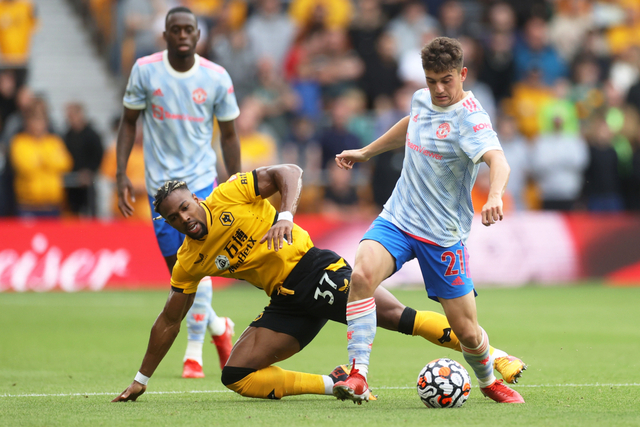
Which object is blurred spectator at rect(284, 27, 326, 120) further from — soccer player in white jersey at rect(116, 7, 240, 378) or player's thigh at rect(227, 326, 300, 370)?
player's thigh at rect(227, 326, 300, 370)

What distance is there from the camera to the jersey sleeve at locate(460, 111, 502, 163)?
5.71 metres

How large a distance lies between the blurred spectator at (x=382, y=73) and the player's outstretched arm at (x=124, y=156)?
1008 cm

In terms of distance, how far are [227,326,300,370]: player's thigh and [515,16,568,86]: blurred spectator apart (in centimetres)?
1288

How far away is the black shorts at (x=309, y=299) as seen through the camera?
249 inches

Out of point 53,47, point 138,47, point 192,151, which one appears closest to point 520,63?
point 138,47

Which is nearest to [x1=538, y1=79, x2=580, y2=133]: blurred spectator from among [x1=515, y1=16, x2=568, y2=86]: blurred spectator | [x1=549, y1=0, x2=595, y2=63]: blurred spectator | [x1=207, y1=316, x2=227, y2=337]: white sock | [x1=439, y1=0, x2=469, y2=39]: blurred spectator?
[x1=515, y1=16, x2=568, y2=86]: blurred spectator

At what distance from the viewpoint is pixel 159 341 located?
616 cm

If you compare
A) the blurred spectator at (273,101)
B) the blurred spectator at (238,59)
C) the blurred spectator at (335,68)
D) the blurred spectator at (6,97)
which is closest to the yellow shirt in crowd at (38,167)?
the blurred spectator at (6,97)

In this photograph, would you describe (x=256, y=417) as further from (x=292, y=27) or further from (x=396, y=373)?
(x=292, y=27)

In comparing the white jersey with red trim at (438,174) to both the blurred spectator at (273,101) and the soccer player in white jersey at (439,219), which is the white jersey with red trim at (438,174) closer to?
the soccer player in white jersey at (439,219)

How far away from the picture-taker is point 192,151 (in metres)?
7.76

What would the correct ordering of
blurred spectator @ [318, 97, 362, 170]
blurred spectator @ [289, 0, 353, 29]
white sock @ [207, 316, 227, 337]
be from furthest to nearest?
blurred spectator @ [289, 0, 353, 29] < blurred spectator @ [318, 97, 362, 170] < white sock @ [207, 316, 227, 337]

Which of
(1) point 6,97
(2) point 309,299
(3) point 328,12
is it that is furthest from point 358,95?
(2) point 309,299

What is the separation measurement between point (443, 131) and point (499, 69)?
1255cm
